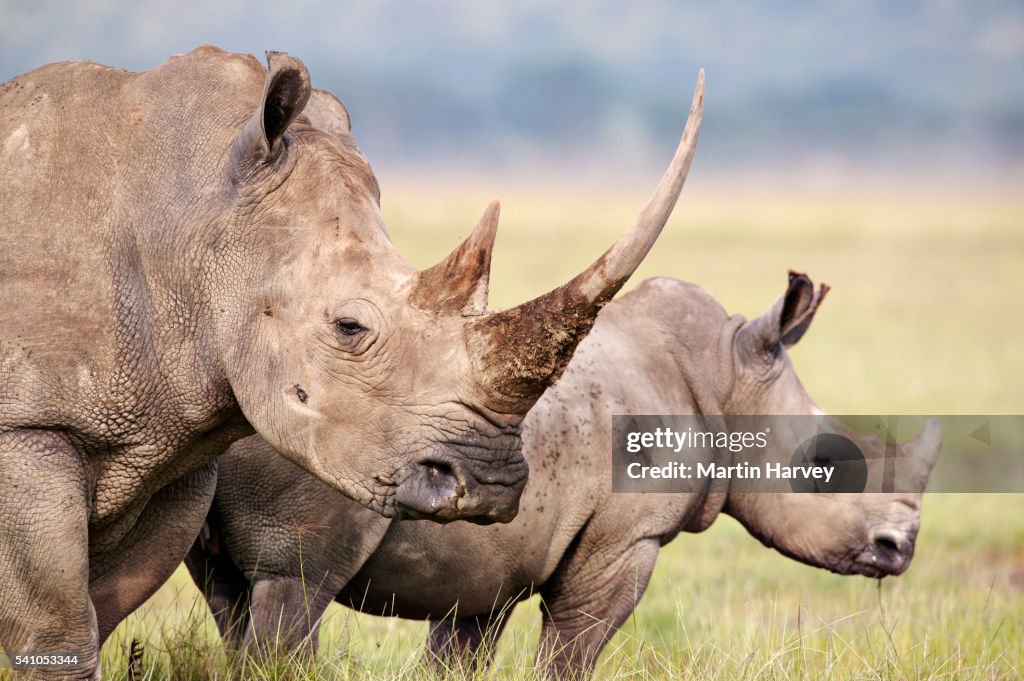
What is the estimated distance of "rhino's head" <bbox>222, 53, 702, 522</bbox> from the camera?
4.41 m

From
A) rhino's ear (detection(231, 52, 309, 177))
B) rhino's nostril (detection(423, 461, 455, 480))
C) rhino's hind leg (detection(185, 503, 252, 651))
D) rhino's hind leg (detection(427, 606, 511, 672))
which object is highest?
rhino's ear (detection(231, 52, 309, 177))

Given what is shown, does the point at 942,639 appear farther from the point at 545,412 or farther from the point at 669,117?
the point at 669,117

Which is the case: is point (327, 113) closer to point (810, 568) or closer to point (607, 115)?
point (810, 568)

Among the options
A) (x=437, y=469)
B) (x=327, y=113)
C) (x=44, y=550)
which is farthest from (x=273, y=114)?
(x=44, y=550)

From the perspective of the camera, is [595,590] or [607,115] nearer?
[595,590]

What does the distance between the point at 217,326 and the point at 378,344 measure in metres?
0.55

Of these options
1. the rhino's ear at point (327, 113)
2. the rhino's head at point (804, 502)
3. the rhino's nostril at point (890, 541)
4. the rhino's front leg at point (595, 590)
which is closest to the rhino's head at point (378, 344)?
the rhino's ear at point (327, 113)

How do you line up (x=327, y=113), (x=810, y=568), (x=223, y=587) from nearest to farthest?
→ (x=327, y=113) → (x=223, y=587) → (x=810, y=568)

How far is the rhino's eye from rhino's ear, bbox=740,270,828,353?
10.6ft

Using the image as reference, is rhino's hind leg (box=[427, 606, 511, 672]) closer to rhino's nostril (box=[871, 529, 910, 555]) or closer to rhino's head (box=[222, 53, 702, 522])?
rhino's nostril (box=[871, 529, 910, 555])

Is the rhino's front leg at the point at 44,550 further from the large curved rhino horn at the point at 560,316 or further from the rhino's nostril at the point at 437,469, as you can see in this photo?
the large curved rhino horn at the point at 560,316

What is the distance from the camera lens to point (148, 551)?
5.16m

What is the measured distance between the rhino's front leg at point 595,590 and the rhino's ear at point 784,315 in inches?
51.0

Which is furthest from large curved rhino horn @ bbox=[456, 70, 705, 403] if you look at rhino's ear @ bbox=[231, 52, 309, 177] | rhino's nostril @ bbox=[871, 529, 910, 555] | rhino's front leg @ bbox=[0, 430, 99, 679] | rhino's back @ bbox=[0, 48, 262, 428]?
rhino's nostril @ bbox=[871, 529, 910, 555]
